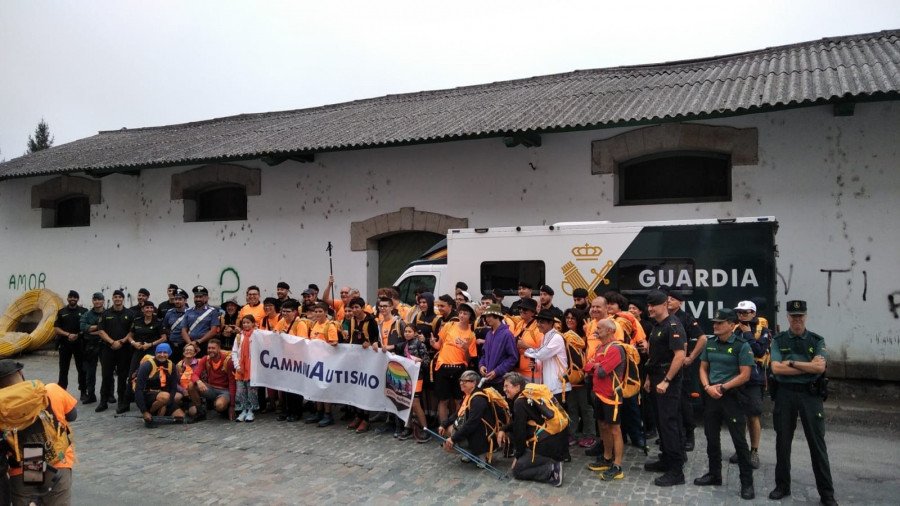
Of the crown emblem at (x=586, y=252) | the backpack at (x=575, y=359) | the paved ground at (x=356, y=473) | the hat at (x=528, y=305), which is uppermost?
the crown emblem at (x=586, y=252)

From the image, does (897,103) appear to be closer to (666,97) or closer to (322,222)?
(666,97)

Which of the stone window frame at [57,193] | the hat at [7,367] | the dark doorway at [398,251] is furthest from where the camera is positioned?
the stone window frame at [57,193]

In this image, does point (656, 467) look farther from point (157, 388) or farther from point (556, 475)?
point (157, 388)

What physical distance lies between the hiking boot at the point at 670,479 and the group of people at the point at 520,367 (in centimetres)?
1

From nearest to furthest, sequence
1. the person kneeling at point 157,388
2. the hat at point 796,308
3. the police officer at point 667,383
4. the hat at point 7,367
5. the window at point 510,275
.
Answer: the hat at point 7,367
the hat at point 796,308
the police officer at point 667,383
the person kneeling at point 157,388
the window at point 510,275

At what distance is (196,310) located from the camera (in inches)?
411

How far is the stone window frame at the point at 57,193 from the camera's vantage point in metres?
16.4

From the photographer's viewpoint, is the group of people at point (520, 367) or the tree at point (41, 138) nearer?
the group of people at point (520, 367)

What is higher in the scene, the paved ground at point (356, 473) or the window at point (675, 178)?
the window at point (675, 178)

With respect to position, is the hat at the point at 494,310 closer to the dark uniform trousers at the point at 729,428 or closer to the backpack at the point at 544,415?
the backpack at the point at 544,415

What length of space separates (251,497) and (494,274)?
193 inches

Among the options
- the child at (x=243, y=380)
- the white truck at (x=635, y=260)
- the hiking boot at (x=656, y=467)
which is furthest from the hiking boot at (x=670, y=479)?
the child at (x=243, y=380)

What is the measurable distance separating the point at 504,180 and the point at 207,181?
7277mm

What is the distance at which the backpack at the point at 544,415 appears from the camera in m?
6.36
